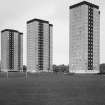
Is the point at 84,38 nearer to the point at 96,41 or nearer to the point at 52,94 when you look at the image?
the point at 96,41

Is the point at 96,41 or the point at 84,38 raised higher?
the point at 84,38

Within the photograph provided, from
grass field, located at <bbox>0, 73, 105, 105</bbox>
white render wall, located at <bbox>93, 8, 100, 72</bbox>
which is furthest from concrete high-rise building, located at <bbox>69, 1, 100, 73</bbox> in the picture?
grass field, located at <bbox>0, 73, 105, 105</bbox>

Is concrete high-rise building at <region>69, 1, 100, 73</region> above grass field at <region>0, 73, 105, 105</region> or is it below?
above

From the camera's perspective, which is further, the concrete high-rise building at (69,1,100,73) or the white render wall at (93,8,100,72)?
the white render wall at (93,8,100,72)

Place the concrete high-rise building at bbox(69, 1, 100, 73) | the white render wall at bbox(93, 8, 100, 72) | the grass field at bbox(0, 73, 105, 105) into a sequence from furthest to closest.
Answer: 1. the white render wall at bbox(93, 8, 100, 72)
2. the concrete high-rise building at bbox(69, 1, 100, 73)
3. the grass field at bbox(0, 73, 105, 105)

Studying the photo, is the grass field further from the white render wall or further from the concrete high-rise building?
the white render wall

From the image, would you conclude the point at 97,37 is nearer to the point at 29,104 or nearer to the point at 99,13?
the point at 99,13

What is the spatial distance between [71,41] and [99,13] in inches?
1538

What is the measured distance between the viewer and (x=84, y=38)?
155250 mm

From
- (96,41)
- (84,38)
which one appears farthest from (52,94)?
(96,41)

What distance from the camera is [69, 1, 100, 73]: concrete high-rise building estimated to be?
507 ft

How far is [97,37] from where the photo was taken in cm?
16325

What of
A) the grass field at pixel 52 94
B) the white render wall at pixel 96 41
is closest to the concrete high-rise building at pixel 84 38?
the white render wall at pixel 96 41

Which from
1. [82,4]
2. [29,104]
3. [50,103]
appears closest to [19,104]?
[29,104]
